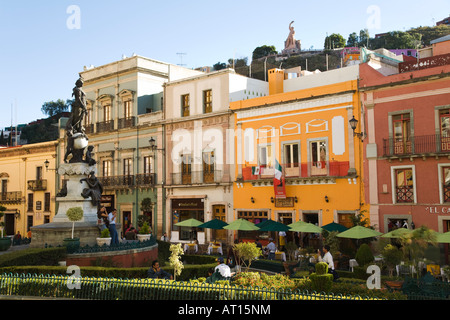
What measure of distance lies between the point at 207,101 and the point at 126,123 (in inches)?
326

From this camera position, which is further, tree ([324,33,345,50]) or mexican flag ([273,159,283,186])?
tree ([324,33,345,50])

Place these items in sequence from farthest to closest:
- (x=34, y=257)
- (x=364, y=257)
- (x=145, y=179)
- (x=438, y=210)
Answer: (x=145, y=179) < (x=438, y=210) < (x=364, y=257) < (x=34, y=257)

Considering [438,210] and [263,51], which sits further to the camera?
[263,51]

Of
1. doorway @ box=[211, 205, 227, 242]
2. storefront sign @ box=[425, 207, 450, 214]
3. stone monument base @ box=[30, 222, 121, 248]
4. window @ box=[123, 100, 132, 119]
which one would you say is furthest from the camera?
window @ box=[123, 100, 132, 119]

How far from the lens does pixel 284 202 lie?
27.5 m

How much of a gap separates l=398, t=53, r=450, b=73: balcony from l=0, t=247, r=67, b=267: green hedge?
62.2 ft

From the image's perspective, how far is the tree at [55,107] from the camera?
8600 cm

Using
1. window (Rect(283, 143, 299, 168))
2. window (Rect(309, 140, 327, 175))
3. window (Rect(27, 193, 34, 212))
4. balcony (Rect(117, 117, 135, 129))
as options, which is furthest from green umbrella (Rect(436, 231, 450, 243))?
window (Rect(27, 193, 34, 212))

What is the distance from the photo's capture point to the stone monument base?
17.7 meters

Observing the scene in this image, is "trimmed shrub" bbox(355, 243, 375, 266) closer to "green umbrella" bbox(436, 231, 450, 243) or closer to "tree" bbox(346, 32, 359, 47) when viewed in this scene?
"green umbrella" bbox(436, 231, 450, 243)

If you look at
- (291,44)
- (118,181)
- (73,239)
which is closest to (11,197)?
(118,181)

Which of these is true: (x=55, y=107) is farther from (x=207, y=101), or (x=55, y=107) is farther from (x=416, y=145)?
(x=416, y=145)

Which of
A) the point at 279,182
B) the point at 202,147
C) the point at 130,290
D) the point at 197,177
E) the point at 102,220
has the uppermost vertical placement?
the point at 202,147
